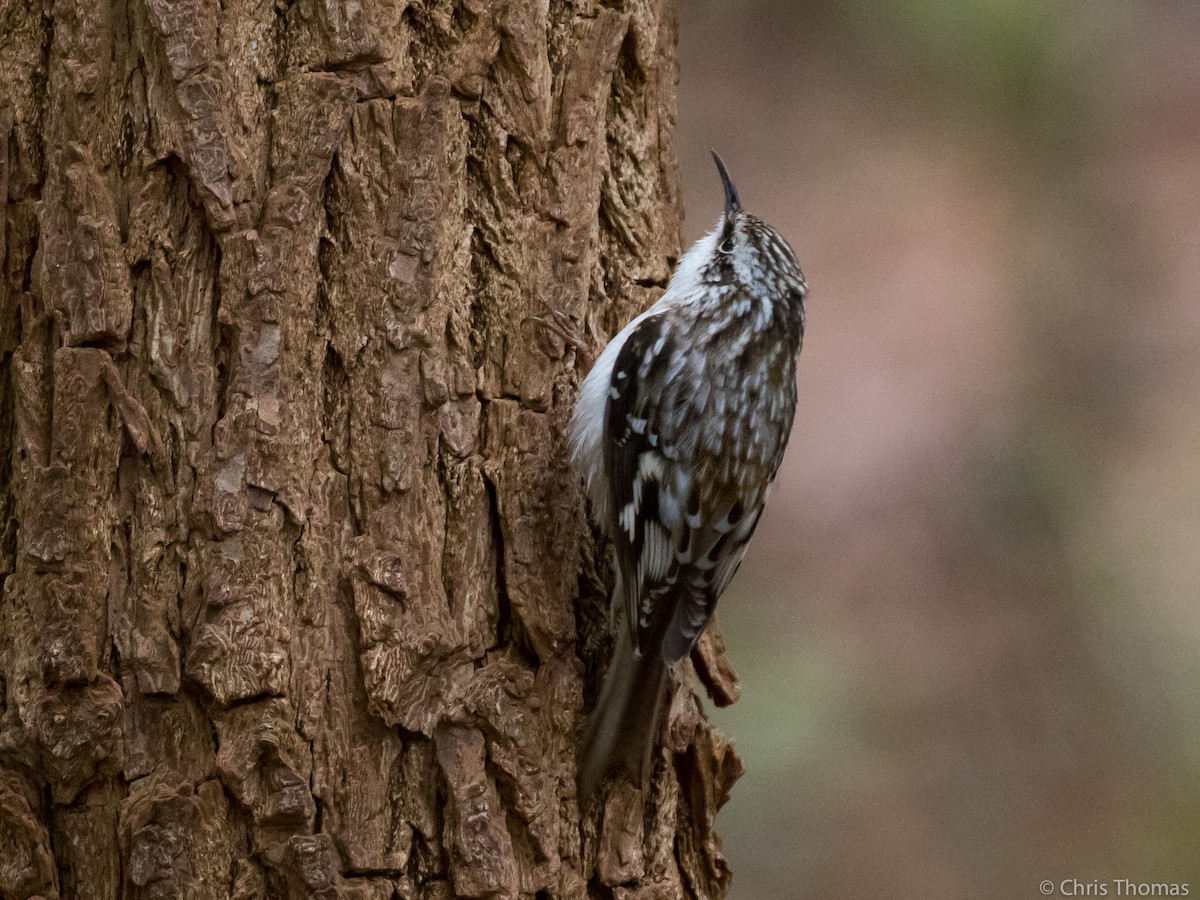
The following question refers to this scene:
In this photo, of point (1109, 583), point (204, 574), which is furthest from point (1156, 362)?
point (204, 574)

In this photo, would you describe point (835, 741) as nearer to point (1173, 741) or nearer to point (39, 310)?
point (1173, 741)

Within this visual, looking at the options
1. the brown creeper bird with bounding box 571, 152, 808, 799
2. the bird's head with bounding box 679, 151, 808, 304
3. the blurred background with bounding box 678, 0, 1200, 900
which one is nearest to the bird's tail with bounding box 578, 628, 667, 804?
the brown creeper bird with bounding box 571, 152, 808, 799

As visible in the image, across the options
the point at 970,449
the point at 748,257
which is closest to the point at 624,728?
the point at 748,257

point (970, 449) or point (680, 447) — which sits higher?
point (970, 449)

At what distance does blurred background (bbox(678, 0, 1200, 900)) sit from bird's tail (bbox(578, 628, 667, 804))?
2.28 metres

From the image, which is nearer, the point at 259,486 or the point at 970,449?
the point at 259,486

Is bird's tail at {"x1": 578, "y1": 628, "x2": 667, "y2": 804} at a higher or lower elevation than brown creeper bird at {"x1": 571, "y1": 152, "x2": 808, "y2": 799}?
lower

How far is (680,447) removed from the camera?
246 centimetres

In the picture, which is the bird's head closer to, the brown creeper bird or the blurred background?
the brown creeper bird

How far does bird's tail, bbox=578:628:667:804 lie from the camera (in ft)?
6.66

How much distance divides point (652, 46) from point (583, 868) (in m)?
1.46

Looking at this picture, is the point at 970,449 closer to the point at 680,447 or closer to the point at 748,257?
the point at 748,257

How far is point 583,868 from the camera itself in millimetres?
2031

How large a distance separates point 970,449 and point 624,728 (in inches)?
118
